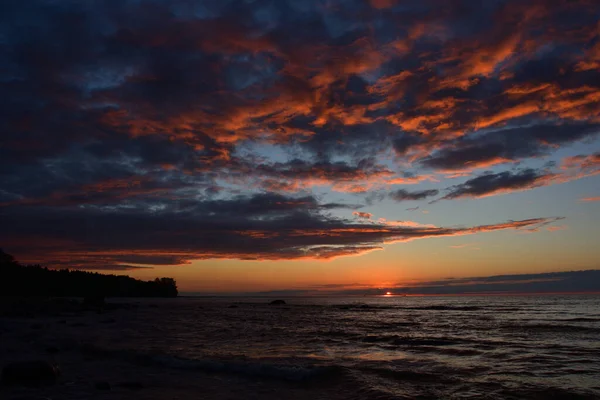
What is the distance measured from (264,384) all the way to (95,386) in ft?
17.9

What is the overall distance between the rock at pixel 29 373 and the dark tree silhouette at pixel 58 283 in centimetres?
9532

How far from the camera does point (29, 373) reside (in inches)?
518

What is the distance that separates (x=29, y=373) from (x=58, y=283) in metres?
136

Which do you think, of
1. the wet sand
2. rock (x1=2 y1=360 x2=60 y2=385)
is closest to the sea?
the wet sand

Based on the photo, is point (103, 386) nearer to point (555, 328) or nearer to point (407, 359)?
point (407, 359)

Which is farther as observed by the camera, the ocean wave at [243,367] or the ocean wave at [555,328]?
the ocean wave at [555,328]

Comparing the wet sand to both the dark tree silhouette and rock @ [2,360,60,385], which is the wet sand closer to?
rock @ [2,360,60,385]

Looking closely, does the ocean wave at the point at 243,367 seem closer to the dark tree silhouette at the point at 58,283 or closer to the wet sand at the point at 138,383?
the wet sand at the point at 138,383

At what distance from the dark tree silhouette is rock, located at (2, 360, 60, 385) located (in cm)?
9532

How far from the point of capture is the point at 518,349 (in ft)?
71.3

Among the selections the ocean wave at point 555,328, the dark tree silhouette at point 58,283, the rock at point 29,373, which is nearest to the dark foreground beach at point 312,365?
the rock at point 29,373

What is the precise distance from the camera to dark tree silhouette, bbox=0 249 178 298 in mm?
103125

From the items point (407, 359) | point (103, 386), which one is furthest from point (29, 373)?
point (407, 359)

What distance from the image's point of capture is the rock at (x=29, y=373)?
1275cm
